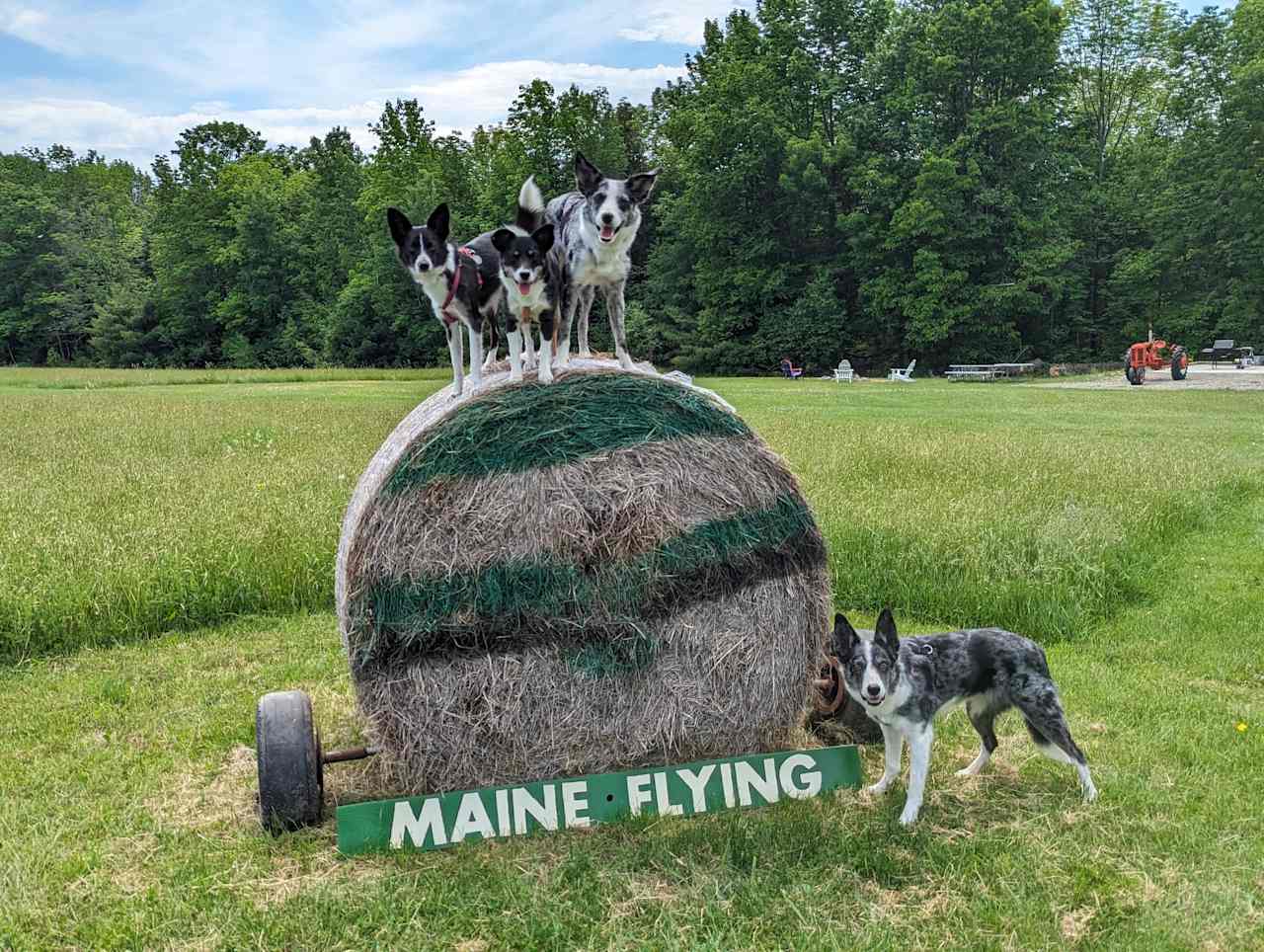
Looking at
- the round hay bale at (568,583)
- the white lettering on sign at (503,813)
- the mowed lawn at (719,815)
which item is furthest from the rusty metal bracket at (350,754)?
the white lettering on sign at (503,813)

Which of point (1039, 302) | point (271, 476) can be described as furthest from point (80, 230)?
point (271, 476)

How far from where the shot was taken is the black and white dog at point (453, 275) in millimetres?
4453

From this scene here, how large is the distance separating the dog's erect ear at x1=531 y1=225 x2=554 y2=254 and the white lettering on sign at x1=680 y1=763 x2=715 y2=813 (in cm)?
269

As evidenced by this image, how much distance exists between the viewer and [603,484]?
4707 millimetres

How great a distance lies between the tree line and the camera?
143 feet

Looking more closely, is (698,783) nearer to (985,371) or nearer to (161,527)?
(161,527)

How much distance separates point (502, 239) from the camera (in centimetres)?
452

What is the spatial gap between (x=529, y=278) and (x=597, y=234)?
0.42 metres

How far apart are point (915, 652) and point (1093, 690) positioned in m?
2.24

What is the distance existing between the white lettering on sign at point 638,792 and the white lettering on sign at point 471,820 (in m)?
0.68

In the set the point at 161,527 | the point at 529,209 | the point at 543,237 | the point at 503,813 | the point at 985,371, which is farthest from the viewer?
the point at 985,371

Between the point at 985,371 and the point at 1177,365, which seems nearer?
the point at 1177,365

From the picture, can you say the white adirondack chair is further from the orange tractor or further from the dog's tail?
the dog's tail

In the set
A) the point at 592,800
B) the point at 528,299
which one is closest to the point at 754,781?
the point at 592,800
